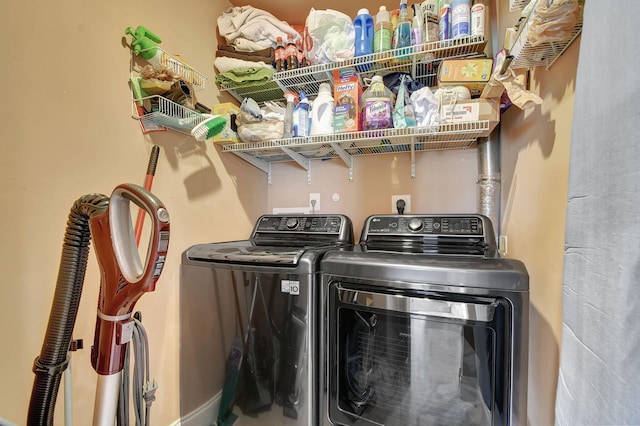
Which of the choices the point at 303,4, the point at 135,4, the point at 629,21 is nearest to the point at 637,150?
the point at 629,21

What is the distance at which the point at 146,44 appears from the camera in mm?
1149

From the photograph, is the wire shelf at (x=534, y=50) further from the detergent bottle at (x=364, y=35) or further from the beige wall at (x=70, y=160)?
the beige wall at (x=70, y=160)

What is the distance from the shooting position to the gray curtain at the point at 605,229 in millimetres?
366

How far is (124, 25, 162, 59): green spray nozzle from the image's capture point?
Answer: 3.68ft

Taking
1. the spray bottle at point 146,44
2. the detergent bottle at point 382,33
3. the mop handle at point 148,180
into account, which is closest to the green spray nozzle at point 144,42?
the spray bottle at point 146,44

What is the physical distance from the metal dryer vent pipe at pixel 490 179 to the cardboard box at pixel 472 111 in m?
0.32

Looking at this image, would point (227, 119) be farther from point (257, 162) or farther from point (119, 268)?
point (119, 268)

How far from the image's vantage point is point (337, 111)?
1412mm

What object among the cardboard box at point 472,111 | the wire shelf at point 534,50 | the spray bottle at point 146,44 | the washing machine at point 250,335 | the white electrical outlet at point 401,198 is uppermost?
the spray bottle at point 146,44

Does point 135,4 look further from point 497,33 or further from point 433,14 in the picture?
point 497,33

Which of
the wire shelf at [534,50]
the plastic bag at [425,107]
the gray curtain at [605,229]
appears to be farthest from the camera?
the plastic bag at [425,107]

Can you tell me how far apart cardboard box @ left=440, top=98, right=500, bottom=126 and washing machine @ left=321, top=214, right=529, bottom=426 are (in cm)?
58

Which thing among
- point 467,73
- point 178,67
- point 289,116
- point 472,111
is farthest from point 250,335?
point 467,73

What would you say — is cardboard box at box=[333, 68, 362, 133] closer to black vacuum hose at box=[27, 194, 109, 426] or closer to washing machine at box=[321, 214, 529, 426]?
washing machine at box=[321, 214, 529, 426]
